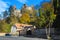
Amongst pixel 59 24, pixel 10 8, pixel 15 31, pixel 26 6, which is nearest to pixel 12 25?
pixel 15 31

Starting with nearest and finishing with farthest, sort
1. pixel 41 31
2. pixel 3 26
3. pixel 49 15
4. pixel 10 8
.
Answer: pixel 49 15, pixel 41 31, pixel 3 26, pixel 10 8

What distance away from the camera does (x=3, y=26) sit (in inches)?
3022

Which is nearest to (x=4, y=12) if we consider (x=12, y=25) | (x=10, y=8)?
(x=10, y=8)

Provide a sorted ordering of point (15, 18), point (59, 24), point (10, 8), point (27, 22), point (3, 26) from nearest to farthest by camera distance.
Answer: point (59, 24) → point (3, 26) → point (27, 22) → point (15, 18) → point (10, 8)

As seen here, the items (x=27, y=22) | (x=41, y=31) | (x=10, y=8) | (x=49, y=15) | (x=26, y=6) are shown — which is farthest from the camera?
(x=10, y=8)

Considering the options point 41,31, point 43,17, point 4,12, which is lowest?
point 41,31

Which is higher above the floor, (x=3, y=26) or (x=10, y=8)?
(x=10, y=8)

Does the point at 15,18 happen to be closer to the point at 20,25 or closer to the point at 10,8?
the point at 20,25

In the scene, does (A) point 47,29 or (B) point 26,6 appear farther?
(B) point 26,6

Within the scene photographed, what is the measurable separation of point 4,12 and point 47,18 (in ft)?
203

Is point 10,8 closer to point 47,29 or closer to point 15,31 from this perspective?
point 15,31

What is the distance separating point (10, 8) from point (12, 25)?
1304 inches

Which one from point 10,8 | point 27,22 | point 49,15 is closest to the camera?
point 49,15

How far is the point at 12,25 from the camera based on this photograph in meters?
85.1
